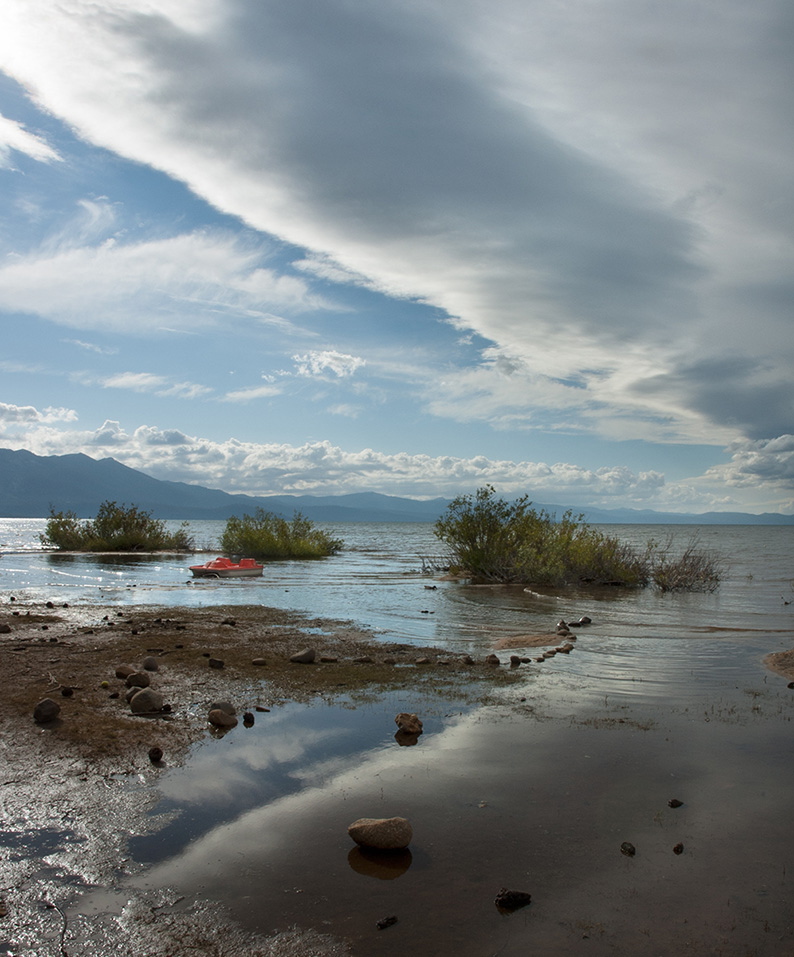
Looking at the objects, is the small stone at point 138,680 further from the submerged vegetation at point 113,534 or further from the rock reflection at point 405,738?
the submerged vegetation at point 113,534

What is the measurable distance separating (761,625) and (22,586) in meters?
23.0

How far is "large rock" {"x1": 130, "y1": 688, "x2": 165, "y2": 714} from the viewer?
7.47m

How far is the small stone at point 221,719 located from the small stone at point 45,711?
161cm

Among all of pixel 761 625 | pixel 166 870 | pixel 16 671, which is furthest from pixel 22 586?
pixel 761 625

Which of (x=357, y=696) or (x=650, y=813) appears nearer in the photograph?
(x=650, y=813)

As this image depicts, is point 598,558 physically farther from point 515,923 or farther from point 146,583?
point 515,923

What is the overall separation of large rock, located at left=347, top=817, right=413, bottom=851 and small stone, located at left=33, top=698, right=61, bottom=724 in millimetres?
3997

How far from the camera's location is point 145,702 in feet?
24.6

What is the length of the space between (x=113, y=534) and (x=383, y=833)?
155ft

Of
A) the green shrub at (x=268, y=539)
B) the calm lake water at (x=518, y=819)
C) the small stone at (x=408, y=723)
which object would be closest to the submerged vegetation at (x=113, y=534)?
the green shrub at (x=268, y=539)

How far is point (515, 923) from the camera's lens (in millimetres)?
3854

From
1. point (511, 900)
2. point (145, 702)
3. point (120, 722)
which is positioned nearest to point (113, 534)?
point (145, 702)

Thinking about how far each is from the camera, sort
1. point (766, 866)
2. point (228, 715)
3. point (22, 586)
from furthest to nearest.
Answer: point (22, 586)
point (228, 715)
point (766, 866)

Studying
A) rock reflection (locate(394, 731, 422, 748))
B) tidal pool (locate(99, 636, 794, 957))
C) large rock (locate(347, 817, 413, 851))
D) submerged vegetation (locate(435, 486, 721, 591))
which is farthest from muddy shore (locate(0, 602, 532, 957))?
submerged vegetation (locate(435, 486, 721, 591))
